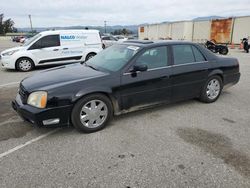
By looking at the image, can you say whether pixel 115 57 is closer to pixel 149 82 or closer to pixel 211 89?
pixel 149 82

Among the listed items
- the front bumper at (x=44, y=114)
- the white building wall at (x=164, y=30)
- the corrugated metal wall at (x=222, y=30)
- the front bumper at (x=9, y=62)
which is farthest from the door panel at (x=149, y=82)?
the white building wall at (x=164, y=30)

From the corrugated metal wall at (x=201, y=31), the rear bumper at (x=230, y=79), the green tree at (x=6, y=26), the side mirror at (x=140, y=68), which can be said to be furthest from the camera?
the green tree at (x=6, y=26)

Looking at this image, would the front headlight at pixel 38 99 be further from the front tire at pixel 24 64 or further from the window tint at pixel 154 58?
the front tire at pixel 24 64

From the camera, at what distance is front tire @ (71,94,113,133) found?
11.2 feet

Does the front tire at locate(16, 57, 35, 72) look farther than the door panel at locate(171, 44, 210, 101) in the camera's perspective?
Yes

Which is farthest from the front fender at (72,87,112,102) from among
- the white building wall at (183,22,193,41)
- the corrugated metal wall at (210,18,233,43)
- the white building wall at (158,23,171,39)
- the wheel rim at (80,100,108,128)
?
the white building wall at (158,23,171,39)

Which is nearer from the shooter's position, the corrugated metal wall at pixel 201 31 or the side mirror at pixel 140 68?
the side mirror at pixel 140 68

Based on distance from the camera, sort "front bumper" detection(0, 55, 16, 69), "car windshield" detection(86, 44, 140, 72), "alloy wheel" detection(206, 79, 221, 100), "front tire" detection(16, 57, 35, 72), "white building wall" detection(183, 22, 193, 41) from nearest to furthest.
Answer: "car windshield" detection(86, 44, 140, 72), "alloy wheel" detection(206, 79, 221, 100), "front bumper" detection(0, 55, 16, 69), "front tire" detection(16, 57, 35, 72), "white building wall" detection(183, 22, 193, 41)

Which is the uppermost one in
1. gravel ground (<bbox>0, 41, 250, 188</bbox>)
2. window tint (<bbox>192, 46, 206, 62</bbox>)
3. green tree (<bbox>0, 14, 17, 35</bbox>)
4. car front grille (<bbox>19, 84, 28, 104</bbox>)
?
green tree (<bbox>0, 14, 17, 35</bbox>)

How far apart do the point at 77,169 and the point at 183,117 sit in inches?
93.0

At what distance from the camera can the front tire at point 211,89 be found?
15.8 feet

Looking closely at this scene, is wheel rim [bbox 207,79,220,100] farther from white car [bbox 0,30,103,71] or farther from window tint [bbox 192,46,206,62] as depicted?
white car [bbox 0,30,103,71]

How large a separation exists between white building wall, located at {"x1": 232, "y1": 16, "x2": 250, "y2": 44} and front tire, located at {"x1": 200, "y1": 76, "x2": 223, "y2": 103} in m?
22.4

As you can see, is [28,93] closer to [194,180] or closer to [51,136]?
[51,136]
